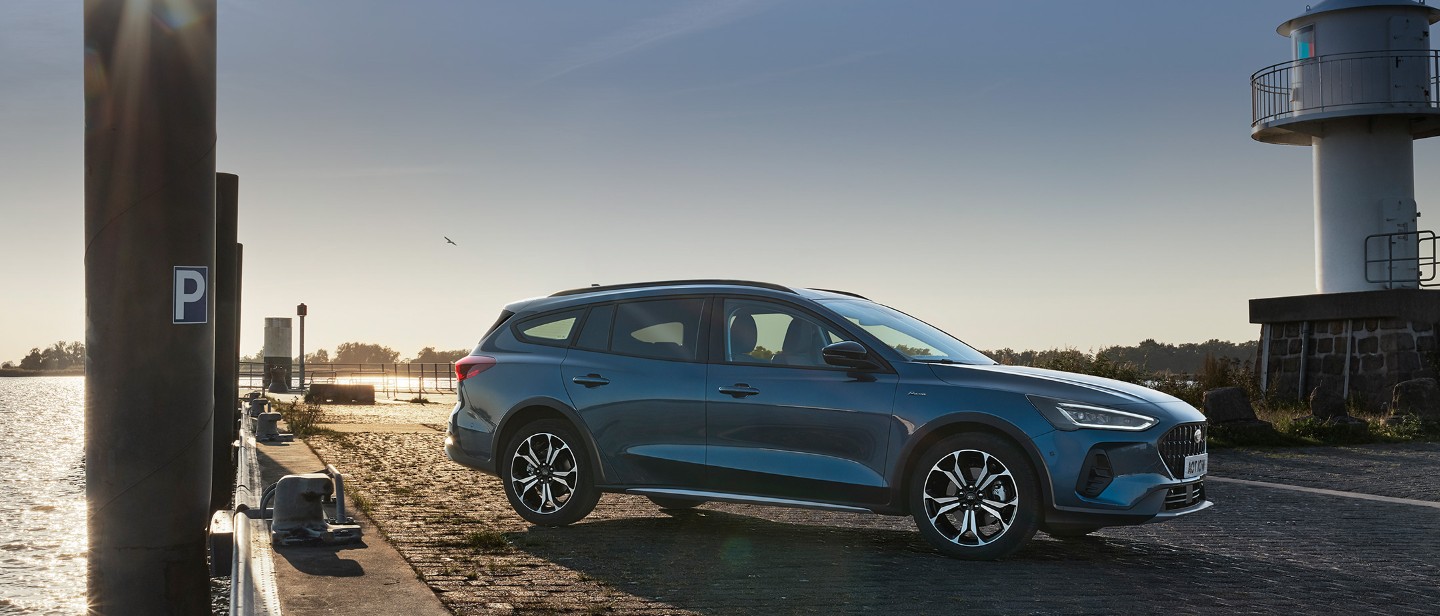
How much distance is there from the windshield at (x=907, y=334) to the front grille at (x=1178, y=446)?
135 cm

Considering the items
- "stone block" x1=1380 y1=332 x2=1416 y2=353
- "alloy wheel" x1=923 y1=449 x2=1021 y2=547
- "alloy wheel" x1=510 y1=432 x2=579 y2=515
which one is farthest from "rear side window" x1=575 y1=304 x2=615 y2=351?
"stone block" x1=1380 y1=332 x2=1416 y2=353

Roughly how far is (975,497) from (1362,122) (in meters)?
20.5

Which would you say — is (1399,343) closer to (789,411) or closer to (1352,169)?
(1352,169)

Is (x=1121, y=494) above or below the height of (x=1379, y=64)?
below

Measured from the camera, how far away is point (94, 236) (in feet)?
14.0

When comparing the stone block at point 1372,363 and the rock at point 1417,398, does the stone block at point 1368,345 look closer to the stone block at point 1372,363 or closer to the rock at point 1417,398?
the stone block at point 1372,363

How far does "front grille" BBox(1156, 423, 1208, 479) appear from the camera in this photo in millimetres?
7168

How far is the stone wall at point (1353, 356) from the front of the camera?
2175 centimetres

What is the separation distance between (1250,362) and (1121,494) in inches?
789

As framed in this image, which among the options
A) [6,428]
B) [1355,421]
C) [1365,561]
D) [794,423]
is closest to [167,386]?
[794,423]

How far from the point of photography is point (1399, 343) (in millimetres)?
21859

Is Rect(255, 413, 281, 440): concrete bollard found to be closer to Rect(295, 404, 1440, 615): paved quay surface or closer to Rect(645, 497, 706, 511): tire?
Rect(295, 404, 1440, 615): paved quay surface

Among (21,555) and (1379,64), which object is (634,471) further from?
(1379,64)

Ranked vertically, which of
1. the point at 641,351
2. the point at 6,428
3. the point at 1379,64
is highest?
the point at 1379,64
